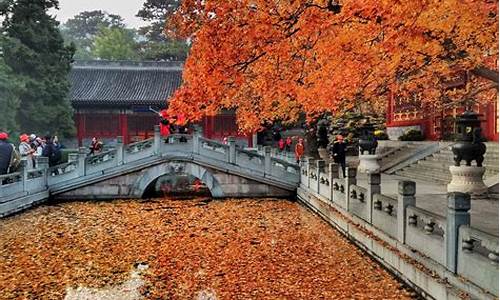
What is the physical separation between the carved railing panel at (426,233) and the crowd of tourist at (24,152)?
12096 millimetres

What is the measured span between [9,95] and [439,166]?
22.4 metres

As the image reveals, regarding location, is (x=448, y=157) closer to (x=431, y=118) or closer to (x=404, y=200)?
(x=431, y=118)

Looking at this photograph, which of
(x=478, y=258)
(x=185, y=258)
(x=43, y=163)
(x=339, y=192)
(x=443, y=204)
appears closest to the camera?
(x=478, y=258)

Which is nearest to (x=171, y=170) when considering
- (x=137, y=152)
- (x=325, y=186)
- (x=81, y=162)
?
(x=137, y=152)

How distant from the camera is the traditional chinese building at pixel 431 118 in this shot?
18578 millimetres

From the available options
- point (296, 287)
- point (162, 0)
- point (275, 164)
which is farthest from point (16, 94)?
point (162, 0)

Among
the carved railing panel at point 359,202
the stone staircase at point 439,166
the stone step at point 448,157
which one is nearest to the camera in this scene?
the carved railing panel at point 359,202

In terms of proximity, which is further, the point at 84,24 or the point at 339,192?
the point at 84,24

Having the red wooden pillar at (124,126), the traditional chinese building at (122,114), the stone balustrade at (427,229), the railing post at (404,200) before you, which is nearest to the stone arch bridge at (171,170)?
the stone balustrade at (427,229)

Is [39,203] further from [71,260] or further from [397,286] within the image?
[397,286]

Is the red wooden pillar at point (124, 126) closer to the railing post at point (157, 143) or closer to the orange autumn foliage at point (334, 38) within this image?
the railing post at point (157, 143)

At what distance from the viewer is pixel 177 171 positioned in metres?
19.4

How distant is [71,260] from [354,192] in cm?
680

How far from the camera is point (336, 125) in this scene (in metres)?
27.5
